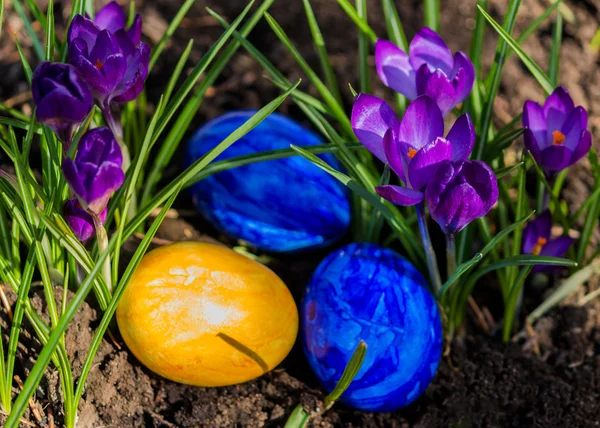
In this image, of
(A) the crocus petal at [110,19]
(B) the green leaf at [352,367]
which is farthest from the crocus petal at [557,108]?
(A) the crocus petal at [110,19]

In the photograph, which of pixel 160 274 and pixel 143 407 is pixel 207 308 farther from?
pixel 143 407

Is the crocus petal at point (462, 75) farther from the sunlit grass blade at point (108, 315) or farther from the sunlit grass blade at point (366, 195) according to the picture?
the sunlit grass blade at point (108, 315)

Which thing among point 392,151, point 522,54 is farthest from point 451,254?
point 522,54

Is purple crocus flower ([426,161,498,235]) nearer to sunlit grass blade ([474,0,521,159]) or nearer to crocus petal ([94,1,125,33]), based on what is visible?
sunlit grass blade ([474,0,521,159])

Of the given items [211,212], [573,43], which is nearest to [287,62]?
[211,212]

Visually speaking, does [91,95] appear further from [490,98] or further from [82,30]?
[490,98]

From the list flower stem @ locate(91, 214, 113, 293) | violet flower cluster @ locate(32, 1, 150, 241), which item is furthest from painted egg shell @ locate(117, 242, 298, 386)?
violet flower cluster @ locate(32, 1, 150, 241)
